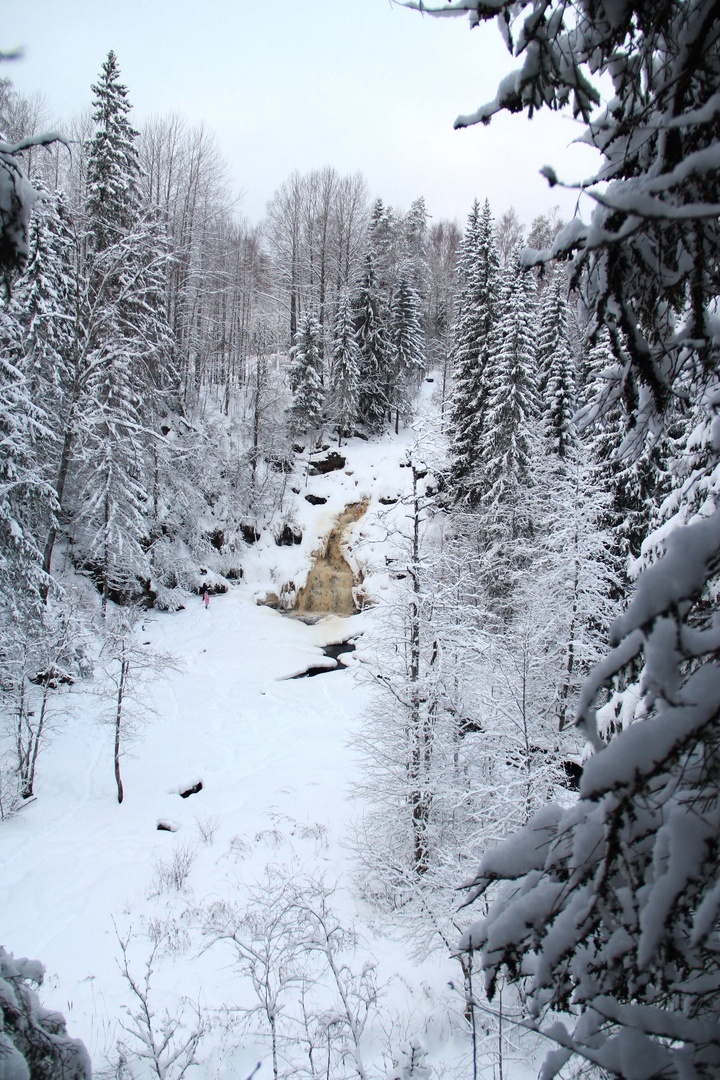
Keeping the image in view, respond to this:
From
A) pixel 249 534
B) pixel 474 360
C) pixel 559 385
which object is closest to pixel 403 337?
pixel 474 360

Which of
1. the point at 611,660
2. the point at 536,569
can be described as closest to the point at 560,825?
the point at 611,660

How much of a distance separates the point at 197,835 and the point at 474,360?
22990 mm

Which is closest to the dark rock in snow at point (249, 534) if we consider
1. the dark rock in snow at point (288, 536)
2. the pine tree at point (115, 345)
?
the dark rock in snow at point (288, 536)

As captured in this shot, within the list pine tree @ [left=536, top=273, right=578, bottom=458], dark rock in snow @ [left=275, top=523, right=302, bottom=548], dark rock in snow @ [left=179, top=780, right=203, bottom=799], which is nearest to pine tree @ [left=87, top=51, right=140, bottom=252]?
dark rock in snow @ [left=275, top=523, right=302, bottom=548]

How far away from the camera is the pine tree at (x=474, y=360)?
25.1 m

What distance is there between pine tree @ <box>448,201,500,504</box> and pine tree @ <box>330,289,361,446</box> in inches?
346

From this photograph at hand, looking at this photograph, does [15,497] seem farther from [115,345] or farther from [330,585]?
[330,585]

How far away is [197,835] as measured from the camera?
1271 centimetres

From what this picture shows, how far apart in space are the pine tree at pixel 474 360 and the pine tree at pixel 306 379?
10110 millimetres

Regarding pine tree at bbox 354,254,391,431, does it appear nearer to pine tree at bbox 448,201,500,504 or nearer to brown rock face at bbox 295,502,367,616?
pine tree at bbox 448,201,500,504

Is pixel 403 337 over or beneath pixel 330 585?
over

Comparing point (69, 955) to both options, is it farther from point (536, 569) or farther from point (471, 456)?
point (471, 456)

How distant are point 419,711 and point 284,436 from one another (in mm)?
24937

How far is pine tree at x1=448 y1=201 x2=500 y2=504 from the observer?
2512cm
